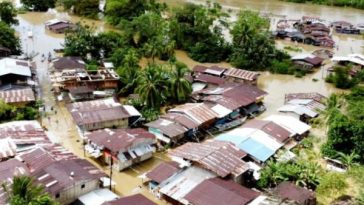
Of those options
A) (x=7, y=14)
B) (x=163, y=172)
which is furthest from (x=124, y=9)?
(x=163, y=172)

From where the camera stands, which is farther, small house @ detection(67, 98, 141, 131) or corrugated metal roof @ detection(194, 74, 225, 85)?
corrugated metal roof @ detection(194, 74, 225, 85)

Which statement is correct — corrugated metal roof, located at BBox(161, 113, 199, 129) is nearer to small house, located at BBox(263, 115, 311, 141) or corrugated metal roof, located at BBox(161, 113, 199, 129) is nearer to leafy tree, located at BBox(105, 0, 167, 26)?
small house, located at BBox(263, 115, 311, 141)

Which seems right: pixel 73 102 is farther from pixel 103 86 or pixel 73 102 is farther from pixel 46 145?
pixel 46 145

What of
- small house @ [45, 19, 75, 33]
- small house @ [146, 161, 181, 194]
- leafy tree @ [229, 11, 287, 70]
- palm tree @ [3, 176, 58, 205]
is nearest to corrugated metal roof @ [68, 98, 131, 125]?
small house @ [146, 161, 181, 194]

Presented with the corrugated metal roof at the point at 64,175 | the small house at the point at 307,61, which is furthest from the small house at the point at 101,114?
the small house at the point at 307,61

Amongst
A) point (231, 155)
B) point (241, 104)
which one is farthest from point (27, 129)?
point (241, 104)

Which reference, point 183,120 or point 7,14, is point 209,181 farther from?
Result: point 7,14
